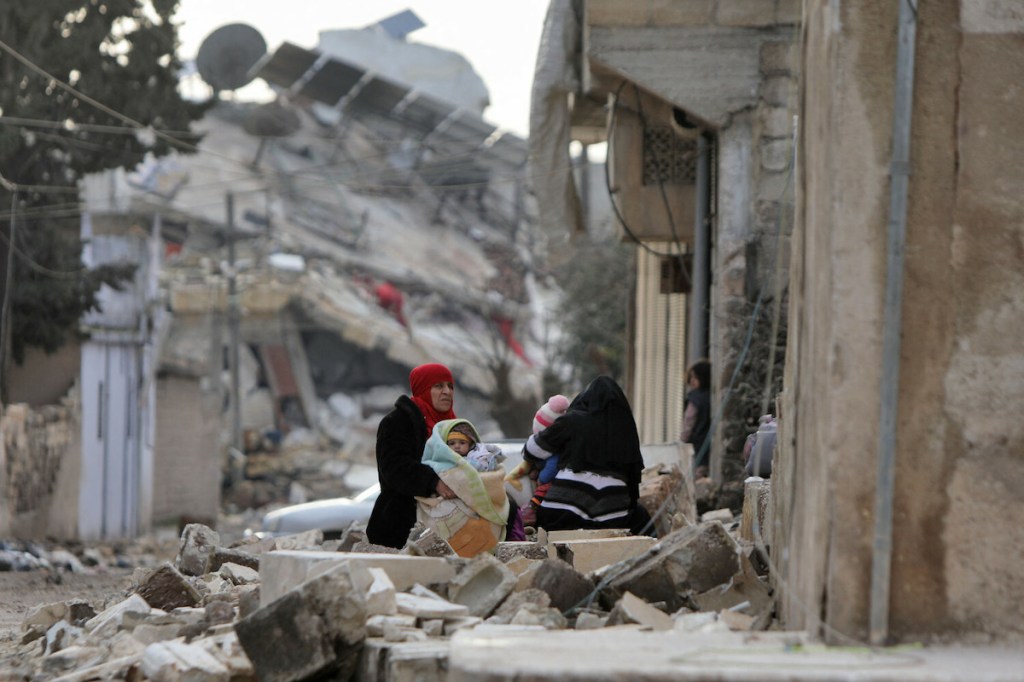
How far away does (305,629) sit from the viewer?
211 inches

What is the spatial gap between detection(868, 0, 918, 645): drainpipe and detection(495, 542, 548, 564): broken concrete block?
2292mm

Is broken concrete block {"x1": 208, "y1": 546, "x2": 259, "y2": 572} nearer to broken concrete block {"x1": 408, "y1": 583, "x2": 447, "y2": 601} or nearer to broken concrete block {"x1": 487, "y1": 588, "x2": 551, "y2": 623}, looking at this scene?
broken concrete block {"x1": 408, "y1": 583, "x2": 447, "y2": 601}

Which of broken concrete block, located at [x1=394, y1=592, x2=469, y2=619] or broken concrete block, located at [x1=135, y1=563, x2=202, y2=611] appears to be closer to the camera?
broken concrete block, located at [x1=394, y1=592, x2=469, y2=619]

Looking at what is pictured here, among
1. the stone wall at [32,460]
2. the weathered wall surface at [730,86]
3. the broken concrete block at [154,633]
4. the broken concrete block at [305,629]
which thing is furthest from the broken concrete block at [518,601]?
the stone wall at [32,460]

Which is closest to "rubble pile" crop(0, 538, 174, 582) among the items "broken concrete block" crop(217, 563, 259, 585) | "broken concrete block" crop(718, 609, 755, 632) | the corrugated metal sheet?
the corrugated metal sheet

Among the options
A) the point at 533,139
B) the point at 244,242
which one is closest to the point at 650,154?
the point at 533,139

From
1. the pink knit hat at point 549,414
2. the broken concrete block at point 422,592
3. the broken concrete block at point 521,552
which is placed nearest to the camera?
the broken concrete block at point 422,592

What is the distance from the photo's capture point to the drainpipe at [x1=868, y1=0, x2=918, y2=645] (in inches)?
196

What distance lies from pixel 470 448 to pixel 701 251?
5.87 meters

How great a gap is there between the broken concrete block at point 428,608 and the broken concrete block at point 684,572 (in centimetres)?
69

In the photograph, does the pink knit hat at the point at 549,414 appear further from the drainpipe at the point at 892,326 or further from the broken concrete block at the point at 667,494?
the drainpipe at the point at 892,326

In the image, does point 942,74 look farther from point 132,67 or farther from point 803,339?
point 132,67

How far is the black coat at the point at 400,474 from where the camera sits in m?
7.59

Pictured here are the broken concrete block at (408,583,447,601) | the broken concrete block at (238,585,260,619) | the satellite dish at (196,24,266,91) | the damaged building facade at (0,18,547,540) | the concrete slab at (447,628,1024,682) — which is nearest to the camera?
the concrete slab at (447,628,1024,682)
